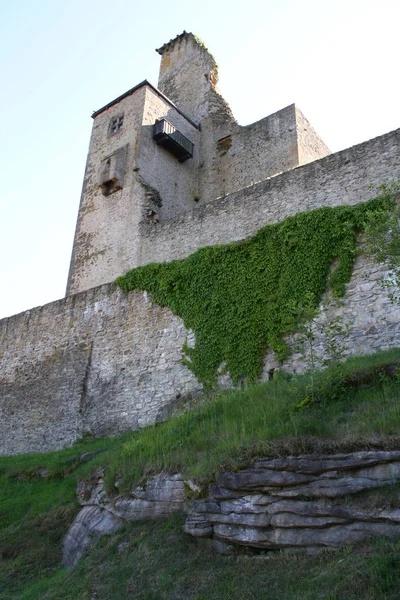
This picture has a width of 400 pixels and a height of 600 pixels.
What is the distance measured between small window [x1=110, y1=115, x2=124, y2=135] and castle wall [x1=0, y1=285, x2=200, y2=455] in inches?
345

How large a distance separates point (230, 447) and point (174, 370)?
6.89 meters

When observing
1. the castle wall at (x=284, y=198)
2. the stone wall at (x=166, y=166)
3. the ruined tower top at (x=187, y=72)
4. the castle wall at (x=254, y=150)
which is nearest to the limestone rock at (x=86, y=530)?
the castle wall at (x=284, y=198)

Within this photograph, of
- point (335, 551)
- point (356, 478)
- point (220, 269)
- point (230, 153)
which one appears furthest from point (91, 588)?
point (230, 153)

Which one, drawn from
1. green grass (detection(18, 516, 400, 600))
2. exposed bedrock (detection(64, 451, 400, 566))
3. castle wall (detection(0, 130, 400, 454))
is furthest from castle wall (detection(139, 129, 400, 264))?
green grass (detection(18, 516, 400, 600))

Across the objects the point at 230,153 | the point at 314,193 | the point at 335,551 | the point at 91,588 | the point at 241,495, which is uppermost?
the point at 230,153

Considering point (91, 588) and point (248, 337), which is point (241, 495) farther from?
point (248, 337)

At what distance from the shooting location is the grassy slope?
4.92m

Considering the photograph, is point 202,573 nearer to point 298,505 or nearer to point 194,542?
point 194,542

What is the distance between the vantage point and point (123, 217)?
20.3 meters

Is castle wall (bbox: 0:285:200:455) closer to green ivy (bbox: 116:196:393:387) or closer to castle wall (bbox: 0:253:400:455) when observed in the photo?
castle wall (bbox: 0:253:400:455)

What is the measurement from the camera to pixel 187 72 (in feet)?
92.4

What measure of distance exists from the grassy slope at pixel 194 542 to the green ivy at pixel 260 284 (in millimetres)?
2500

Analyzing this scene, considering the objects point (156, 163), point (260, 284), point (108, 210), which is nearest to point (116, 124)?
point (156, 163)

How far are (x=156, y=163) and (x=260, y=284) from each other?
11.2 metres
